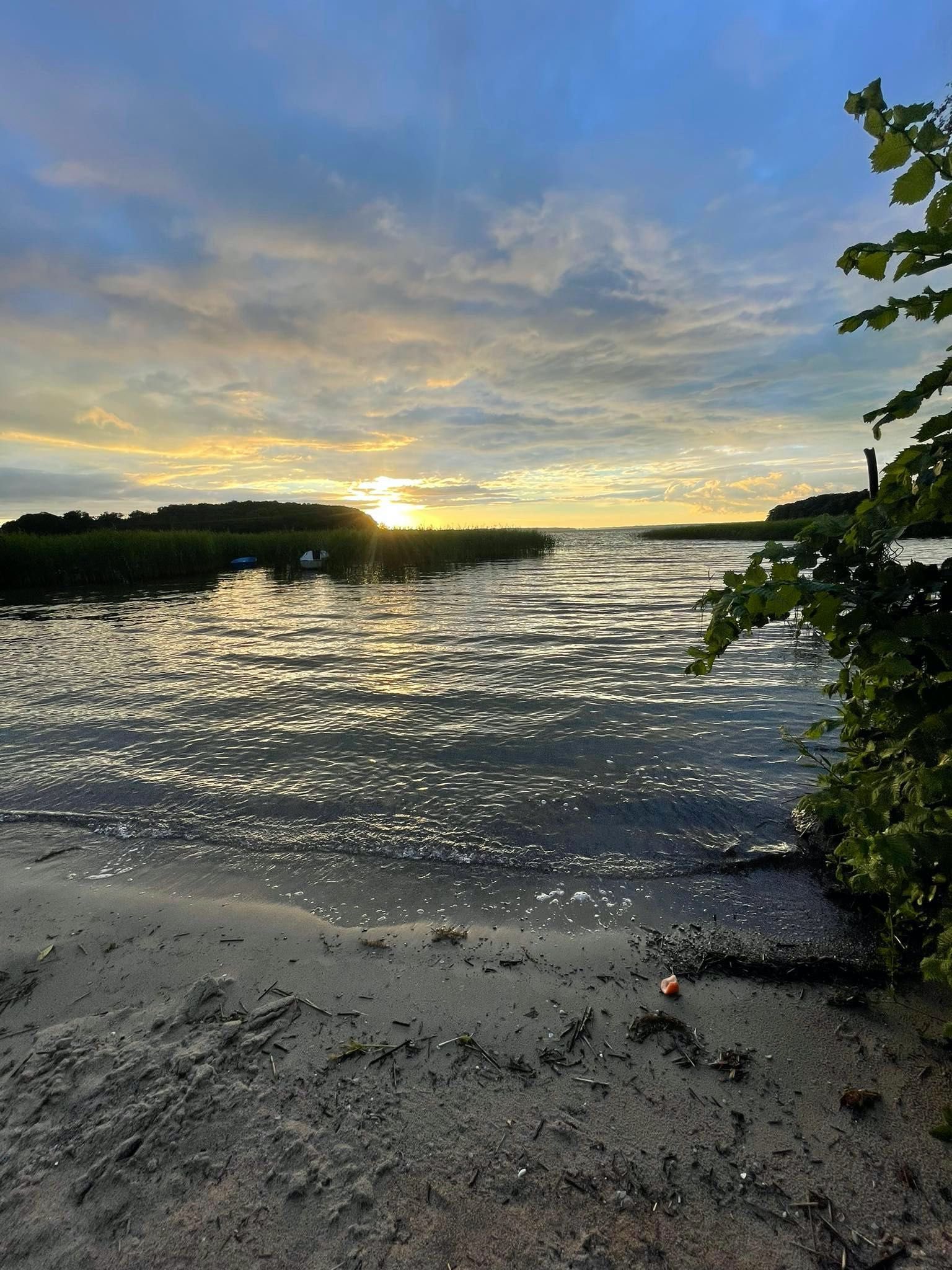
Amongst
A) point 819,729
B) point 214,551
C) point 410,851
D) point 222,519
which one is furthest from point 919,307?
point 222,519

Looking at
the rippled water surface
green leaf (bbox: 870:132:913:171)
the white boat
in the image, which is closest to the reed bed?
the white boat

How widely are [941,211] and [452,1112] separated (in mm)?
3995

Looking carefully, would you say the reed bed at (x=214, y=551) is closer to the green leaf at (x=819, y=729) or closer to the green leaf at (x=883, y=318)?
the green leaf at (x=819, y=729)

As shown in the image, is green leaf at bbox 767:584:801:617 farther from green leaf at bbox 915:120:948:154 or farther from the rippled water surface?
the rippled water surface

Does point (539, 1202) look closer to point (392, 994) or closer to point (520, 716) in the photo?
point (392, 994)

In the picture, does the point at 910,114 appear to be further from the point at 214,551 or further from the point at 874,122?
the point at 214,551

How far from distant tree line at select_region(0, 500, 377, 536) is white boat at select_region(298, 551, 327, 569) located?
3218 cm

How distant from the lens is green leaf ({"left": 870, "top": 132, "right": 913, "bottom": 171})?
1.91m

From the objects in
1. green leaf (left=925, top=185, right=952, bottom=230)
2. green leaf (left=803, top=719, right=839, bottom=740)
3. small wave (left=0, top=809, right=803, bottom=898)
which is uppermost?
green leaf (left=925, top=185, right=952, bottom=230)

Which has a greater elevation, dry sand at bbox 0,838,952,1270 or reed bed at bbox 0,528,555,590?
reed bed at bbox 0,528,555,590

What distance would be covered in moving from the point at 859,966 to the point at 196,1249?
357 cm

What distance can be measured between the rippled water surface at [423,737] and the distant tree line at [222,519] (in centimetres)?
6672

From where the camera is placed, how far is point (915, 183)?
76.4 inches

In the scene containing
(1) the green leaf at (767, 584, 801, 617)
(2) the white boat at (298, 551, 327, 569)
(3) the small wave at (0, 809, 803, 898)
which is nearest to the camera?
(1) the green leaf at (767, 584, 801, 617)
